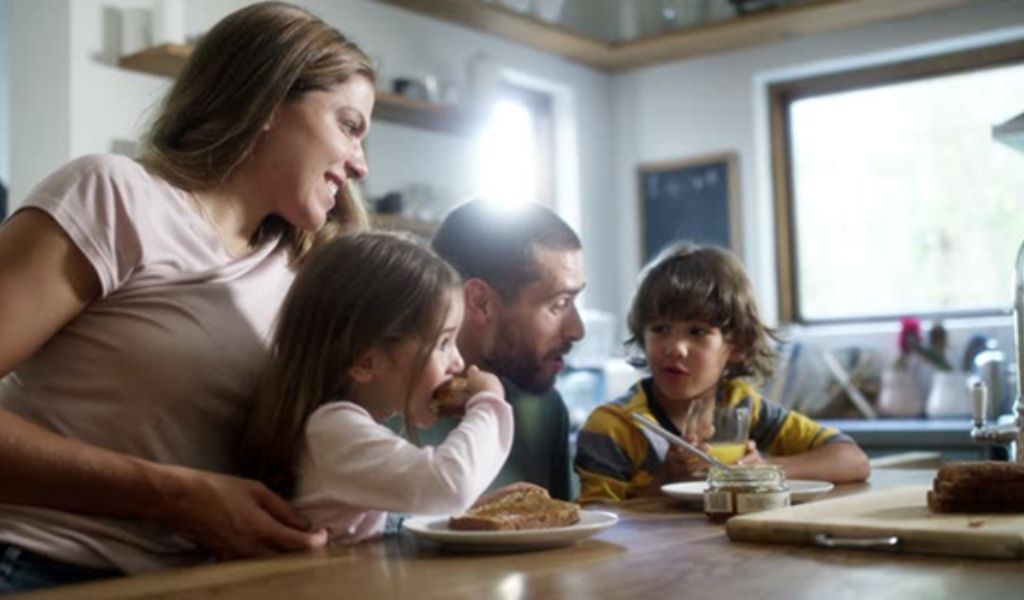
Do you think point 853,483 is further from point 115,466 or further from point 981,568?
point 115,466

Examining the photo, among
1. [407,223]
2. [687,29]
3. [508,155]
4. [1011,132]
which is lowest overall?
[1011,132]

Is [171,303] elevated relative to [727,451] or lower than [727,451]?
elevated

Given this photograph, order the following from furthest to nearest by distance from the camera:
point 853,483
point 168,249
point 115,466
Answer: point 853,483 → point 168,249 → point 115,466

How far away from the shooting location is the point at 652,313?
1.97 metres

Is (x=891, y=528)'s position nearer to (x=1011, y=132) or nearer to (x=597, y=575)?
(x=597, y=575)

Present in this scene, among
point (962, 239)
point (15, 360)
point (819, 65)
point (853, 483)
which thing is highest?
point (819, 65)

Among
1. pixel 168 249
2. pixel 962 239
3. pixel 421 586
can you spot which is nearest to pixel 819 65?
pixel 962 239

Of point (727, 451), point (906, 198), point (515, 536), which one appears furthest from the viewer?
point (906, 198)

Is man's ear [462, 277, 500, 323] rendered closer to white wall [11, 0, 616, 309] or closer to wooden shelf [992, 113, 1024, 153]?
white wall [11, 0, 616, 309]

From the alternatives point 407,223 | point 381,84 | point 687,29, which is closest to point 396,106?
point 381,84

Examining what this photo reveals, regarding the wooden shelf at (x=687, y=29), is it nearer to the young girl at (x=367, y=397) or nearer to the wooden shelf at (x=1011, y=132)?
the wooden shelf at (x=1011, y=132)

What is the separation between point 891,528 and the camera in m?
1.05

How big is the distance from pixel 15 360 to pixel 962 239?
3730 millimetres

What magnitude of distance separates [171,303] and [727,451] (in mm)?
743
